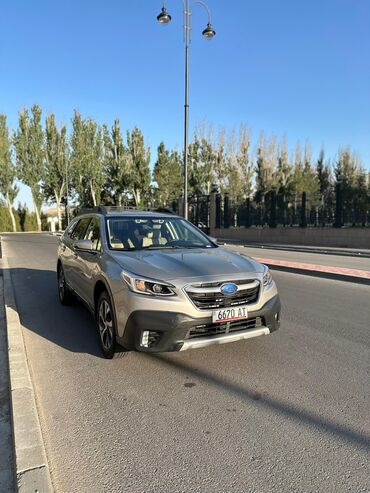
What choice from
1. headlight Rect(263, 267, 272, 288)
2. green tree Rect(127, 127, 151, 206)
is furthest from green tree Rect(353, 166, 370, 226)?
green tree Rect(127, 127, 151, 206)

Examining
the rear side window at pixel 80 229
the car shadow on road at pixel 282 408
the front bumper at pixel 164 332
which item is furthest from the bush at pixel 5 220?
the front bumper at pixel 164 332

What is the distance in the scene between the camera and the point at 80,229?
653cm

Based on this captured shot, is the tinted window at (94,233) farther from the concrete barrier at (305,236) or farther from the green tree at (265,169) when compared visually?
the green tree at (265,169)

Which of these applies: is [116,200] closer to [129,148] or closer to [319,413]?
[129,148]

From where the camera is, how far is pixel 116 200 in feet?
188

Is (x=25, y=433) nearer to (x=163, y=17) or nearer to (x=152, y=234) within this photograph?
(x=152, y=234)

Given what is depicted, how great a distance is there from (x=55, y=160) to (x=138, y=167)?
12176mm

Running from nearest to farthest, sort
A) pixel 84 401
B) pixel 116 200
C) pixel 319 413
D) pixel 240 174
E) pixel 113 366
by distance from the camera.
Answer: pixel 319 413 < pixel 84 401 < pixel 113 366 < pixel 240 174 < pixel 116 200

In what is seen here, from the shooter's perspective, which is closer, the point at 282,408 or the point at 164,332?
the point at 282,408

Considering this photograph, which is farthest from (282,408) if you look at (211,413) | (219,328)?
(219,328)

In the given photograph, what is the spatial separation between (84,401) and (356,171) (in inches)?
1768

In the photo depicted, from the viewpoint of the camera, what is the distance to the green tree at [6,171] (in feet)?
178

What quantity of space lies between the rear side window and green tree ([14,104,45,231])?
52.3 meters

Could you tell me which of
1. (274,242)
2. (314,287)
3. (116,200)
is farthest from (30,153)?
(314,287)
